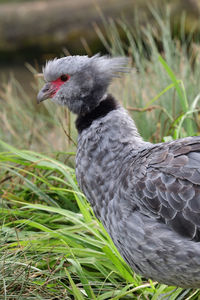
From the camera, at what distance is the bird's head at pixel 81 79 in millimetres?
2352

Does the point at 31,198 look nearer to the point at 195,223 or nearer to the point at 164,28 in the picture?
the point at 195,223

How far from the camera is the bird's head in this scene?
2.35 metres

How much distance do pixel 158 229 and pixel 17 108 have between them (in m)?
2.64

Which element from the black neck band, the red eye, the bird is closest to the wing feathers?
the bird

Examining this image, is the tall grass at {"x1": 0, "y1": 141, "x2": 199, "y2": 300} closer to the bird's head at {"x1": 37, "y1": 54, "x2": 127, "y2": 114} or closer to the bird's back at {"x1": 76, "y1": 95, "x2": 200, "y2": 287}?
the bird's back at {"x1": 76, "y1": 95, "x2": 200, "y2": 287}

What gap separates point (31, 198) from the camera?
10.0ft

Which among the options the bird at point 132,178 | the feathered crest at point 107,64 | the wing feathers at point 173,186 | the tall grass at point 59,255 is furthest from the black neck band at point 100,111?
the tall grass at point 59,255

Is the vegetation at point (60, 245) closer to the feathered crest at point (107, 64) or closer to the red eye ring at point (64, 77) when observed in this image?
the feathered crest at point (107, 64)

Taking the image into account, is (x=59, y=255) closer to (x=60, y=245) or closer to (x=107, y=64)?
(x=60, y=245)

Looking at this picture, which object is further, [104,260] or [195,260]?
[104,260]

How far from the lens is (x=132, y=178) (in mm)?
2092

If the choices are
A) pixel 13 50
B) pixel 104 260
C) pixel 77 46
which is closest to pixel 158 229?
pixel 104 260

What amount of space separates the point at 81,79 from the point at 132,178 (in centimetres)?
58

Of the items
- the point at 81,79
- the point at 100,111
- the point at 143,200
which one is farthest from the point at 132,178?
the point at 81,79
